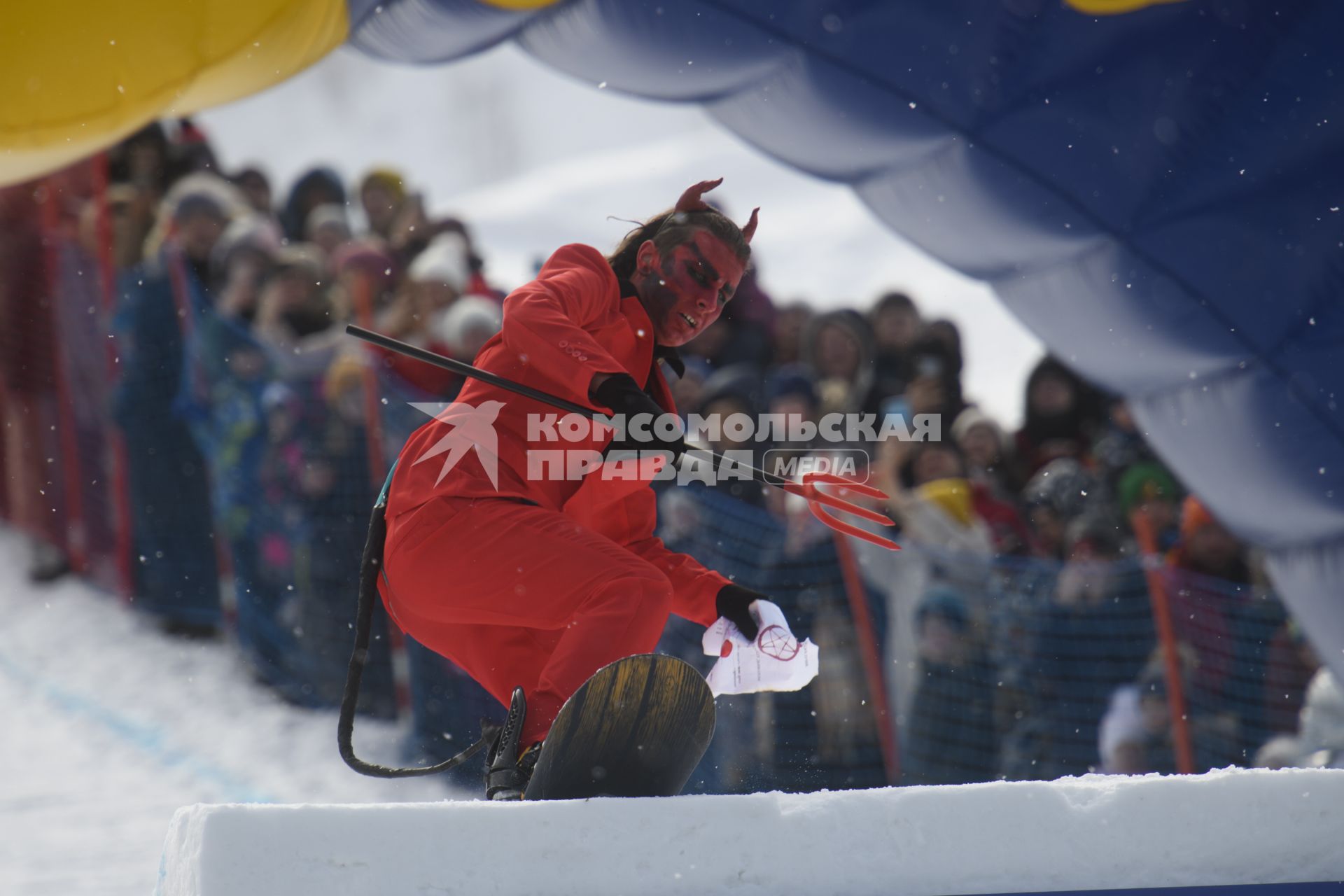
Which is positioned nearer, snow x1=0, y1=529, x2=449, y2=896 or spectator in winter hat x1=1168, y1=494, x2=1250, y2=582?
snow x1=0, y1=529, x2=449, y2=896

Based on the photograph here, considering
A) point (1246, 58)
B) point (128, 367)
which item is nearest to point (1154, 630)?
point (1246, 58)

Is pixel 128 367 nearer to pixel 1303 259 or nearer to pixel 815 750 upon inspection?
pixel 815 750

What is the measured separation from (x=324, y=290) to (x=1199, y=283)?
10.4ft

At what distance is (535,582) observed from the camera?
7.47 ft

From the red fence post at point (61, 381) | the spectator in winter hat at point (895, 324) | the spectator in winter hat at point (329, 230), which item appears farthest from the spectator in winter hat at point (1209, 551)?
the red fence post at point (61, 381)

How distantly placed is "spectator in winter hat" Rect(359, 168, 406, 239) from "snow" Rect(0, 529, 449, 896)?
78.9 inches

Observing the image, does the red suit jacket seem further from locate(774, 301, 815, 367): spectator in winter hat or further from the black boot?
locate(774, 301, 815, 367): spectator in winter hat

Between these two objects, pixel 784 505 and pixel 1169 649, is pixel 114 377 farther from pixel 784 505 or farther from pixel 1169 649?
pixel 1169 649

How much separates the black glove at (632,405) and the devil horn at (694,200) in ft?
1.30

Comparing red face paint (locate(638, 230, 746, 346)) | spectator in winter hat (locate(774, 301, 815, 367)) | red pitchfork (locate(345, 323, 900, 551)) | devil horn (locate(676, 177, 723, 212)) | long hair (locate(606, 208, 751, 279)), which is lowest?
red pitchfork (locate(345, 323, 900, 551))

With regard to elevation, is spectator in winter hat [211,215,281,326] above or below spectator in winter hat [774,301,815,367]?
above

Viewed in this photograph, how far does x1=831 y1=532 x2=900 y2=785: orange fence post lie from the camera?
4.46 metres

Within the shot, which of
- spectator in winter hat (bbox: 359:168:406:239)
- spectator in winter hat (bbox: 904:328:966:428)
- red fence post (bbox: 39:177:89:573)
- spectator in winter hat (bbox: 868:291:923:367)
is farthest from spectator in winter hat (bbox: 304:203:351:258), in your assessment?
spectator in winter hat (bbox: 904:328:966:428)

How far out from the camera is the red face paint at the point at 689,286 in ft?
8.12
